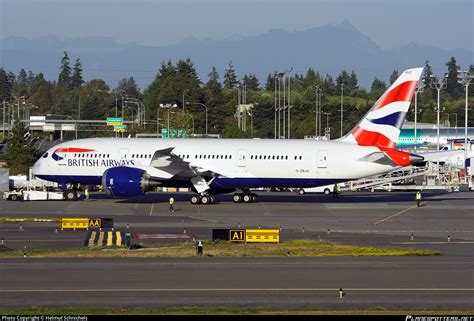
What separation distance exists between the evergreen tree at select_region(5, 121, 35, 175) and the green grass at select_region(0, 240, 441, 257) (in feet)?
197

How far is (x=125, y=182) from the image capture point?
5759cm

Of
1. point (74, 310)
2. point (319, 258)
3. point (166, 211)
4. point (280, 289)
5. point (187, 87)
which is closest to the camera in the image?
point (74, 310)

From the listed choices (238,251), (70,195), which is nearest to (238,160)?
(70,195)

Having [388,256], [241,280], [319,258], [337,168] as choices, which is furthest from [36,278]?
[337,168]

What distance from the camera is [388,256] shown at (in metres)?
33.9

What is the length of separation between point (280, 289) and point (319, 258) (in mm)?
7349

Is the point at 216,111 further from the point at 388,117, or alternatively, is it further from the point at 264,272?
the point at 264,272

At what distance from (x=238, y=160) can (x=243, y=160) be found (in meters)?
0.34

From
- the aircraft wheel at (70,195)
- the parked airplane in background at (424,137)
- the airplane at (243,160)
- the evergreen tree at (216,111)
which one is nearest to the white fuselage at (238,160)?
the airplane at (243,160)

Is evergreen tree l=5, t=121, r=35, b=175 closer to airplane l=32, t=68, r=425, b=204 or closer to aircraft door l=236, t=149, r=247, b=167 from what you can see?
airplane l=32, t=68, r=425, b=204

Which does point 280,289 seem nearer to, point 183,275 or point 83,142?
point 183,275

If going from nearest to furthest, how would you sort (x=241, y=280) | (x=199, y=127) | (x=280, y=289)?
(x=280, y=289)
(x=241, y=280)
(x=199, y=127)

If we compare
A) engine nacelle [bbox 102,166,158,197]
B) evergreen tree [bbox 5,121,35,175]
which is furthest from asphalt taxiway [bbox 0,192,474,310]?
evergreen tree [bbox 5,121,35,175]

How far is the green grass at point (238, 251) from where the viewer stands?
1342 inches
